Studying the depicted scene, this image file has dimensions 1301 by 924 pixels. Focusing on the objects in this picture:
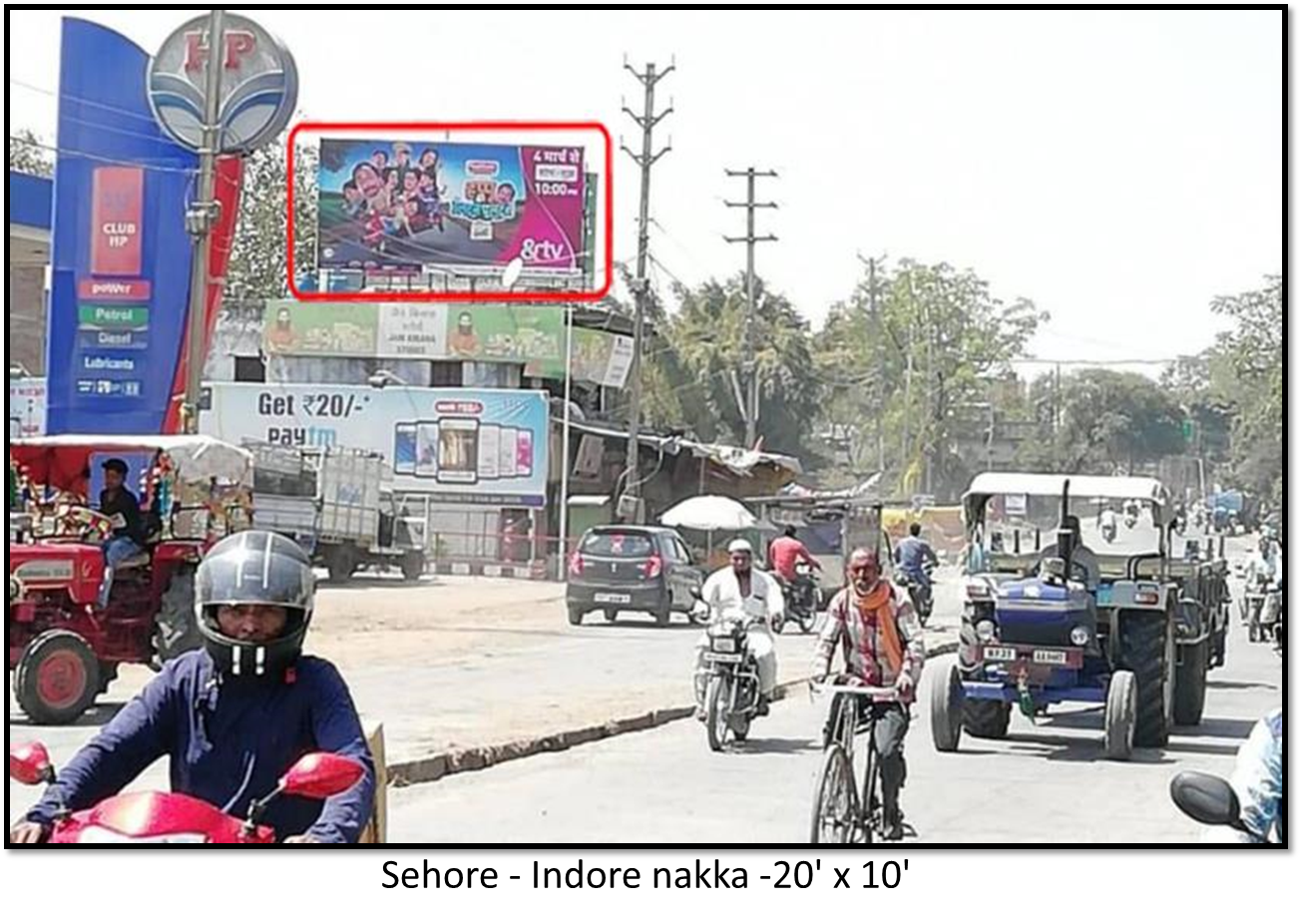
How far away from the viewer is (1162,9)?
6941 millimetres

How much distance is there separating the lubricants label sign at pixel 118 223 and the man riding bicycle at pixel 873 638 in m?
2.93

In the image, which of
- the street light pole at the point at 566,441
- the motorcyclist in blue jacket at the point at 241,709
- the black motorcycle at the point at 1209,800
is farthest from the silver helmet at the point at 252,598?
the street light pole at the point at 566,441

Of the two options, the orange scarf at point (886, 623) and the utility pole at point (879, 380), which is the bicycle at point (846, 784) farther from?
the utility pole at point (879, 380)

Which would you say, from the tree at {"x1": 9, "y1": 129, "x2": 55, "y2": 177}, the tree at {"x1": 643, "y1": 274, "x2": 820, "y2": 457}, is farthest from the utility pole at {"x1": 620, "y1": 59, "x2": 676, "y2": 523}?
the tree at {"x1": 9, "y1": 129, "x2": 55, "y2": 177}

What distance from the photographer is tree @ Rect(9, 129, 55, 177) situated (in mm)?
7512

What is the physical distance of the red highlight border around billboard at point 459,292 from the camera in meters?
8.14

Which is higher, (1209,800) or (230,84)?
(230,84)

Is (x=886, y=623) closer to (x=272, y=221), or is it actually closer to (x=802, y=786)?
(x=802, y=786)

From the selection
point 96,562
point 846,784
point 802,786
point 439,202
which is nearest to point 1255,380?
point 846,784

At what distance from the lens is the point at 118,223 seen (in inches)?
336

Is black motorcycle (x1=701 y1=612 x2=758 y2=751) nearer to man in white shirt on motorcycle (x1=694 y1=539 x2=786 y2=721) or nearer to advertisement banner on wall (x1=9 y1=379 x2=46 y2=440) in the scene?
man in white shirt on motorcycle (x1=694 y1=539 x2=786 y2=721)

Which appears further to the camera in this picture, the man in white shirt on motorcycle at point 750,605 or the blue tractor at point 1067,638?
the blue tractor at point 1067,638

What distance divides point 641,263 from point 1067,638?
151 inches
